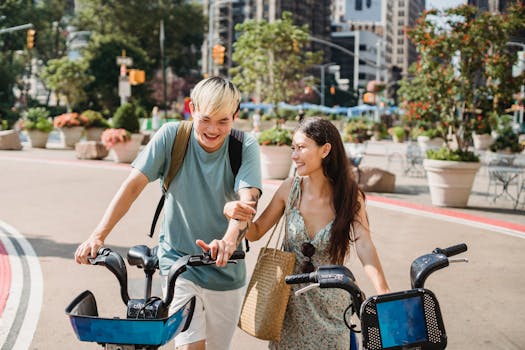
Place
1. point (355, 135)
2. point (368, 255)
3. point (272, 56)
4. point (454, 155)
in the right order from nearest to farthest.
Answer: point (368, 255), point (454, 155), point (355, 135), point (272, 56)

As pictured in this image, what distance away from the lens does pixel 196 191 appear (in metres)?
2.98

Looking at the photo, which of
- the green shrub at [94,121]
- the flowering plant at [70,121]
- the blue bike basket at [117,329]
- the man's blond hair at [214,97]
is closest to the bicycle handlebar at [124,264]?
the blue bike basket at [117,329]

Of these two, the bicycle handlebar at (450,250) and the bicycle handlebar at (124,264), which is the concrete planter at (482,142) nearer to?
the bicycle handlebar at (450,250)

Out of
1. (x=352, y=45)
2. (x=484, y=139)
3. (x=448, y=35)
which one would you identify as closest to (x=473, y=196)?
(x=448, y=35)

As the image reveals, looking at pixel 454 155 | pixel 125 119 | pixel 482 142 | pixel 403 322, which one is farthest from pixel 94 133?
pixel 403 322

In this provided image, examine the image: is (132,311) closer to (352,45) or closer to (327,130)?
(327,130)

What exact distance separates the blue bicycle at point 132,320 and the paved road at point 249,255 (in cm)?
264

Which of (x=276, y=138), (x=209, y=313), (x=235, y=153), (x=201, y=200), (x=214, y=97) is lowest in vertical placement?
(x=209, y=313)

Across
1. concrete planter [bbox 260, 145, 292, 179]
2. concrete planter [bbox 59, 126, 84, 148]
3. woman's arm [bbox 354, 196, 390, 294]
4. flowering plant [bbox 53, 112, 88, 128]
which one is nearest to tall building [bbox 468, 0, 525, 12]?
concrete planter [bbox 260, 145, 292, 179]

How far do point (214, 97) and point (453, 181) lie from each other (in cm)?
1120

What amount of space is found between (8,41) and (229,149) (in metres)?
65.7

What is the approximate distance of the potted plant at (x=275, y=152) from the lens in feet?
57.3

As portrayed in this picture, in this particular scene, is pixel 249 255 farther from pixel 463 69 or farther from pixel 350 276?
pixel 463 69

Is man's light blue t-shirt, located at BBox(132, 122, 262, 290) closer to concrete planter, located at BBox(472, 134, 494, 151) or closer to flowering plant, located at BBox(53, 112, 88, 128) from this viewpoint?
flowering plant, located at BBox(53, 112, 88, 128)
